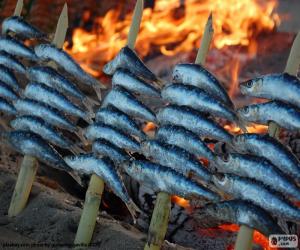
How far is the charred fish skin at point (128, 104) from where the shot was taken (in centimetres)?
404

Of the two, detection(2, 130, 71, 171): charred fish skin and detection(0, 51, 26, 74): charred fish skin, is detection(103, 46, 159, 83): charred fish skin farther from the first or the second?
detection(0, 51, 26, 74): charred fish skin

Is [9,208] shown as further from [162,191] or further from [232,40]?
[232,40]

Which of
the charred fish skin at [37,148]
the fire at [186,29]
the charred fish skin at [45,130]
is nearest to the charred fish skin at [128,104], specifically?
the charred fish skin at [45,130]

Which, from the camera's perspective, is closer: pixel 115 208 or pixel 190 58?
pixel 115 208

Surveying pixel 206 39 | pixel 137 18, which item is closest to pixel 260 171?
pixel 206 39

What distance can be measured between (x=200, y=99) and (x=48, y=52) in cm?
165

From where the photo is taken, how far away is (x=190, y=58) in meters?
9.55

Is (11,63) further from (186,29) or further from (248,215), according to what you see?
(186,29)

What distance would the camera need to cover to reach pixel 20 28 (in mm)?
4922

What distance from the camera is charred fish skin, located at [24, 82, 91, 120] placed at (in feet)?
14.3

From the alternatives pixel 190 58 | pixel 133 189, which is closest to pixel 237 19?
pixel 190 58

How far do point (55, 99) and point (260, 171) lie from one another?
6.64ft

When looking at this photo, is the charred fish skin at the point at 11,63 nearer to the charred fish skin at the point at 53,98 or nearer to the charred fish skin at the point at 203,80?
the charred fish skin at the point at 53,98

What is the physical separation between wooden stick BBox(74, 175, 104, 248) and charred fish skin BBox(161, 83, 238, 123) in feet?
3.33
